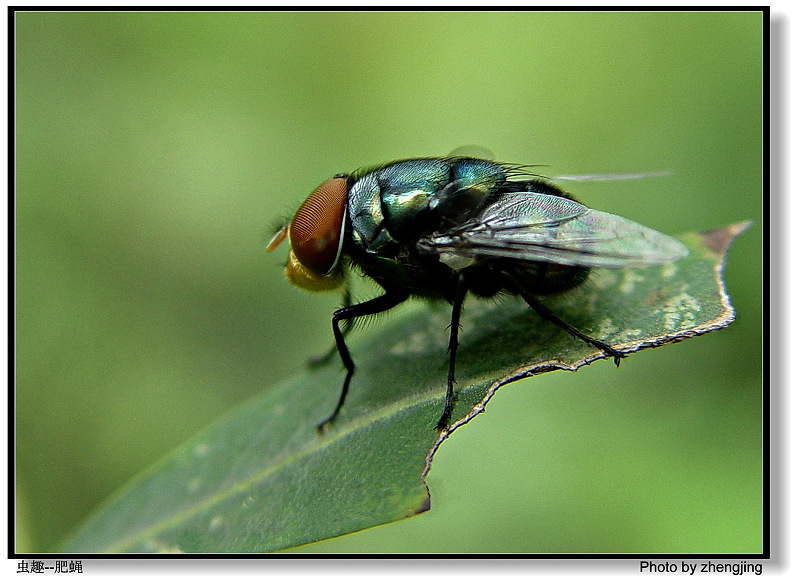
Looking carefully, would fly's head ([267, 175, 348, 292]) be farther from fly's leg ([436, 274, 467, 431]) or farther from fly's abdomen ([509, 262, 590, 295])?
fly's abdomen ([509, 262, 590, 295])

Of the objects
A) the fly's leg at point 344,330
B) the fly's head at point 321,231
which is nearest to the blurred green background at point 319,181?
the fly's leg at point 344,330

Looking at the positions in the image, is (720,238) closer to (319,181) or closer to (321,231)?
(321,231)

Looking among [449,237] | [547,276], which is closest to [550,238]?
[547,276]

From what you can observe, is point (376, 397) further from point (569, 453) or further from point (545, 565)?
point (569, 453)

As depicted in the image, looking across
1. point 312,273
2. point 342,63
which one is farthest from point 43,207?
point 312,273

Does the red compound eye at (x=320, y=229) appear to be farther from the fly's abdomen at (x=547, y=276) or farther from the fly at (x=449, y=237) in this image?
the fly's abdomen at (x=547, y=276)

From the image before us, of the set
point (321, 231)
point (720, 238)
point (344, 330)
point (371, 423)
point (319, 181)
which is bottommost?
point (371, 423)
